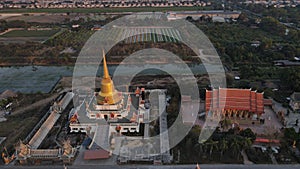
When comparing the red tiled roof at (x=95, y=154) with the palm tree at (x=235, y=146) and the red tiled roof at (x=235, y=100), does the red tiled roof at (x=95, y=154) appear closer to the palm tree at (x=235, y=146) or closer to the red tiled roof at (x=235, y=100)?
the palm tree at (x=235, y=146)

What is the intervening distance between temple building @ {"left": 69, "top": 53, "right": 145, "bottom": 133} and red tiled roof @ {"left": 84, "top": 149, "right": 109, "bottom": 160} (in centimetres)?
253

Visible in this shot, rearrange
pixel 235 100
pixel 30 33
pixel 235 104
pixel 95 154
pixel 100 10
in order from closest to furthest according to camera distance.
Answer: pixel 95 154
pixel 235 104
pixel 235 100
pixel 30 33
pixel 100 10

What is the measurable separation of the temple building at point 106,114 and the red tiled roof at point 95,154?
2.53 metres

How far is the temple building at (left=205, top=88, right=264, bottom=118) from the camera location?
21.8 meters

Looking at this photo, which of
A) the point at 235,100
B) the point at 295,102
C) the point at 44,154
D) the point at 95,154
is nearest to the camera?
the point at 95,154

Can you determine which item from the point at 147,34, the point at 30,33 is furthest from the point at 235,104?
the point at 30,33

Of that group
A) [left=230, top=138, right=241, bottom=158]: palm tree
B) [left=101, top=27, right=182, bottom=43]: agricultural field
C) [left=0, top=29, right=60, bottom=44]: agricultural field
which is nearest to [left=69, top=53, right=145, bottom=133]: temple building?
[left=230, top=138, right=241, bottom=158]: palm tree

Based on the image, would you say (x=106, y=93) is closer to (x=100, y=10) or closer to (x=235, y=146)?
(x=235, y=146)

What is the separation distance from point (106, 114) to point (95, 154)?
13.9ft

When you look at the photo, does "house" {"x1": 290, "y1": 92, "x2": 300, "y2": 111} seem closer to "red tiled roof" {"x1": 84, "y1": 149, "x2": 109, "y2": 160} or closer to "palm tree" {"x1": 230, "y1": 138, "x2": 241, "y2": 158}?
"palm tree" {"x1": 230, "y1": 138, "x2": 241, "y2": 158}

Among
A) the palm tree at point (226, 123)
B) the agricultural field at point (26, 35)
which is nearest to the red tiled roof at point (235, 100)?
the palm tree at point (226, 123)

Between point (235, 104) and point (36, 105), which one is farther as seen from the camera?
point (36, 105)

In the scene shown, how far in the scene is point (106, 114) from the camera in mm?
21594

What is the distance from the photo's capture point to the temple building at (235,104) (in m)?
21.8
